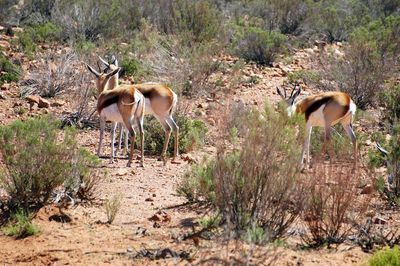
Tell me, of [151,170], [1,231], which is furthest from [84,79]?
[1,231]

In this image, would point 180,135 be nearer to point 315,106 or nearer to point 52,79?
point 315,106

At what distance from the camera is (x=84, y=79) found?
16688mm

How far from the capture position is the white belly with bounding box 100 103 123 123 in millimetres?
12547

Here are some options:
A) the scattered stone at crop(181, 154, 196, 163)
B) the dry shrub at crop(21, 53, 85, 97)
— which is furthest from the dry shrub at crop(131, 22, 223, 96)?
the scattered stone at crop(181, 154, 196, 163)

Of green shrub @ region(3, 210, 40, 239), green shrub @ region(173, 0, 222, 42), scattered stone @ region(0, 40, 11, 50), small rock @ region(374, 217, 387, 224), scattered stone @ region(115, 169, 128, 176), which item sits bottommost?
green shrub @ region(3, 210, 40, 239)

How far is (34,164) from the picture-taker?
942cm

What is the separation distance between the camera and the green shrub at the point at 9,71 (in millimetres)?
16797

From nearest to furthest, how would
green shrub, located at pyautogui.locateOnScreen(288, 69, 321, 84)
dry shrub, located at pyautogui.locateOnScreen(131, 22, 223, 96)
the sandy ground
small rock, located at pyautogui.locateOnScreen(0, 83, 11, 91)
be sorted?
the sandy ground, small rock, located at pyautogui.locateOnScreen(0, 83, 11, 91), dry shrub, located at pyautogui.locateOnScreen(131, 22, 223, 96), green shrub, located at pyautogui.locateOnScreen(288, 69, 321, 84)

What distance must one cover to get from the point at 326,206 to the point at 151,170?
4407 mm

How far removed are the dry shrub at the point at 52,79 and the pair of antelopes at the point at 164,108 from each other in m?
3.31

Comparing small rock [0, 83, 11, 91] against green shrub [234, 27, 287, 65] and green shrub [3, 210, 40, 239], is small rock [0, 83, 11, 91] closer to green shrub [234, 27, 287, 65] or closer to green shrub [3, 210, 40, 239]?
green shrub [234, 27, 287, 65]

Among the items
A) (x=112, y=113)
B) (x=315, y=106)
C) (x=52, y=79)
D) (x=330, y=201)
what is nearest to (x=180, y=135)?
(x=112, y=113)

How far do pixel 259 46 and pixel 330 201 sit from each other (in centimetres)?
1352

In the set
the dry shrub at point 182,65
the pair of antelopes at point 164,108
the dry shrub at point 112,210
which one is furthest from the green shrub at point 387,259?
the dry shrub at point 182,65
